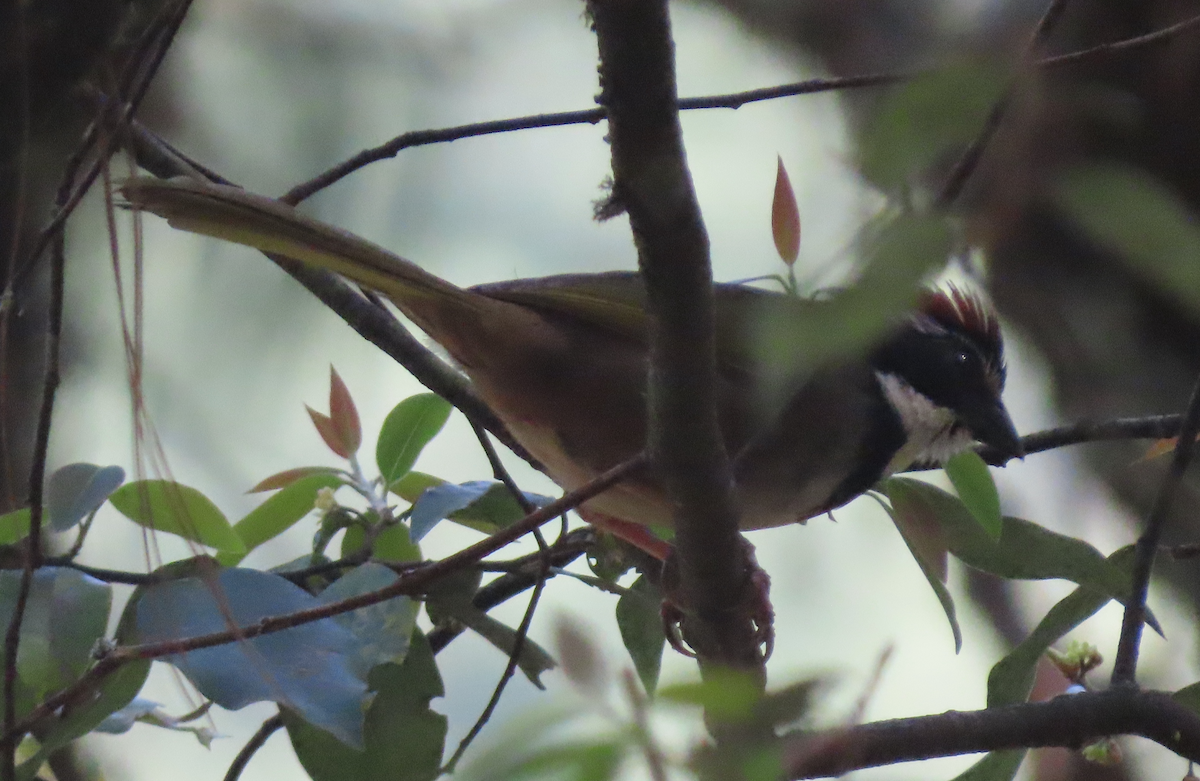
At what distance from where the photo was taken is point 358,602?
137 centimetres

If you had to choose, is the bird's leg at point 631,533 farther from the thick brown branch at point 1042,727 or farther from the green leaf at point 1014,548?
the thick brown branch at point 1042,727

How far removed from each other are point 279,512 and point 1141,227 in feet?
5.39

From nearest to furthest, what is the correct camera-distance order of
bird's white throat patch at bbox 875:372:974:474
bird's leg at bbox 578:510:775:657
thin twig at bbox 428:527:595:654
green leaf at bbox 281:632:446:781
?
1. green leaf at bbox 281:632:446:781
2. bird's leg at bbox 578:510:775:657
3. thin twig at bbox 428:527:595:654
4. bird's white throat patch at bbox 875:372:974:474

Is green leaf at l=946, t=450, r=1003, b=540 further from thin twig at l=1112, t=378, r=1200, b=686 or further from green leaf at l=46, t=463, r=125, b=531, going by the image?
green leaf at l=46, t=463, r=125, b=531

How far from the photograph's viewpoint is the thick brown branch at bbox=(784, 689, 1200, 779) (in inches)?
61.6

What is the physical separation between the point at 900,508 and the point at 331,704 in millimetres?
1013

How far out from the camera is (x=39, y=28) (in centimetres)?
107

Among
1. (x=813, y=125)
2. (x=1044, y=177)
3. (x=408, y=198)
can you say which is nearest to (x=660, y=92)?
(x=1044, y=177)

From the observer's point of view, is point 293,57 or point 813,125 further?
point 293,57

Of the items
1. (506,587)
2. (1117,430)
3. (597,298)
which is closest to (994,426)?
(1117,430)

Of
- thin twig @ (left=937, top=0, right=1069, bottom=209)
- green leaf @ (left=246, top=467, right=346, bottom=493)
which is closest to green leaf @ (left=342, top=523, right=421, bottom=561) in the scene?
green leaf @ (left=246, top=467, right=346, bottom=493)

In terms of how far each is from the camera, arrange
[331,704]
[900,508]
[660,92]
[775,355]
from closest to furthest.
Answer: [775,355], [660,92], [331,704], [900,508]

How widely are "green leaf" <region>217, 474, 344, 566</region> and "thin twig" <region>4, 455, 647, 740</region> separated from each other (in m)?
0.56

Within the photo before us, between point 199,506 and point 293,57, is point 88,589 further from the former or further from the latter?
point 293,57
